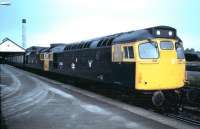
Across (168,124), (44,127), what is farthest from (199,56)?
(44,127)

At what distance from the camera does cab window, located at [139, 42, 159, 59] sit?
17.9m

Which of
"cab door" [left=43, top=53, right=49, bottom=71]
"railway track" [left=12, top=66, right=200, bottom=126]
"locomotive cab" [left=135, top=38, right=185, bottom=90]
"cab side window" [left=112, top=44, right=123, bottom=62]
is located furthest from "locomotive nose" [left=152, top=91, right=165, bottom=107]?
"cab door" [left=43, top=53, right=49, bottom=71]

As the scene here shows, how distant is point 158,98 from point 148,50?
205cm

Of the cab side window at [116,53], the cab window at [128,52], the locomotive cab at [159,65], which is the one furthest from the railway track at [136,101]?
the cab window at [128,52]

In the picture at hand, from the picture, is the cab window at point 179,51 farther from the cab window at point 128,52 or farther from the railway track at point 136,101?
the railway track at point 136,101

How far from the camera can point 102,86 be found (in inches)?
920

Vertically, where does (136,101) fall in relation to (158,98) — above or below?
below

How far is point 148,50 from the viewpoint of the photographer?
1798 centimetres

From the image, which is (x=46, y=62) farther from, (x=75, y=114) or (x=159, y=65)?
(x=75, y=114)

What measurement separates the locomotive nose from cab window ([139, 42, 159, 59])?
1514mm

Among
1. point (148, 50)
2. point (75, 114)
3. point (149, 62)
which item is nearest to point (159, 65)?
point (149, 62)

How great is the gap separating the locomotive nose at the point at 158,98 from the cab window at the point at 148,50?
151 cm

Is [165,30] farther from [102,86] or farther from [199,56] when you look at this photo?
[199,56]

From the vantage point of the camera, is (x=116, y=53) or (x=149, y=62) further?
(x=116, y=53)
